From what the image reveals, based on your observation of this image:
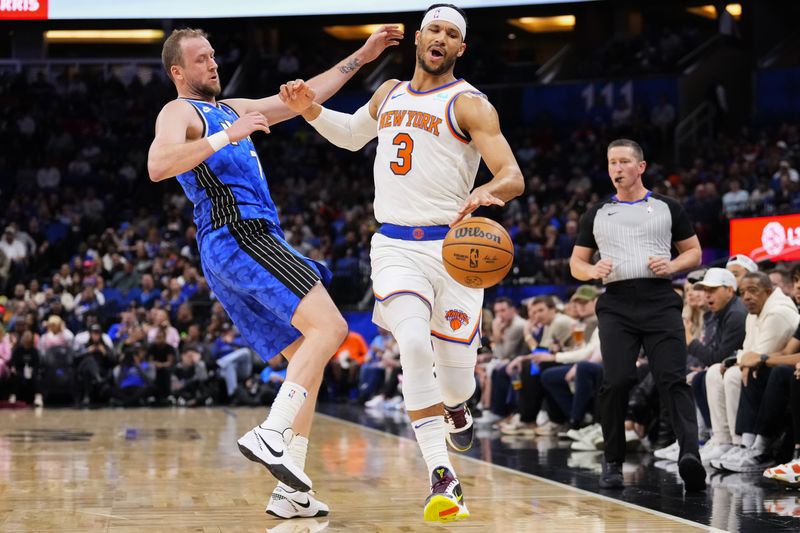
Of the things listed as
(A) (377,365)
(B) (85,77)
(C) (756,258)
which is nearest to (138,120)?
(B) (85,77)

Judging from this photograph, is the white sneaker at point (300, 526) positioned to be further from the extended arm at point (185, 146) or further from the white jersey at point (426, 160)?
the extended arm at point (185, 146)

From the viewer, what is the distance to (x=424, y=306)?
477 cm

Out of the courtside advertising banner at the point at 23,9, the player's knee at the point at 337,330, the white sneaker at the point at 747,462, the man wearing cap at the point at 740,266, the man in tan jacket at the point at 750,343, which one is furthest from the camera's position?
the courtside advertising banner at the point at 23,9

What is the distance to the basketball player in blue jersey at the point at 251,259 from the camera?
4.73 metres

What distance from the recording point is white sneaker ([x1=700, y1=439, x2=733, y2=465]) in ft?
23.8

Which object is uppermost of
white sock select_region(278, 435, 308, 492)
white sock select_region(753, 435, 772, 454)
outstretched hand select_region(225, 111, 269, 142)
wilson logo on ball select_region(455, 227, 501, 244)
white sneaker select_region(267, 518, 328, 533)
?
outstretched hand select_region(225, 111, 269, 142)

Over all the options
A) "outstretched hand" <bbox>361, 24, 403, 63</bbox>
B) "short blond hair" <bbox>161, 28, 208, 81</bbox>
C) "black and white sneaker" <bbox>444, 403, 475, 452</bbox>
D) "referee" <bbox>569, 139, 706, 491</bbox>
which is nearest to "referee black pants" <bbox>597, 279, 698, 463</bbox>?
"referee" <bbox>569, 139, 706, 491</bbox>

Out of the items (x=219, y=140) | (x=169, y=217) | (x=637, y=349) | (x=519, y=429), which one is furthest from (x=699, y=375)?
(x=169, y=217)

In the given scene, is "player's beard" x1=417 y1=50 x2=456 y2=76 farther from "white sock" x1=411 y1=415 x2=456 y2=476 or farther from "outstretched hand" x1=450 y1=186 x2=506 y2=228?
"white sock" x1=411 y1=415 x2=456 y2=476

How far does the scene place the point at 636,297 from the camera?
21.0 feet

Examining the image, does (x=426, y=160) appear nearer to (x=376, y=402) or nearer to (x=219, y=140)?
(x=219, y=140)

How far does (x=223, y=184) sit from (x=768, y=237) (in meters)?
7.29

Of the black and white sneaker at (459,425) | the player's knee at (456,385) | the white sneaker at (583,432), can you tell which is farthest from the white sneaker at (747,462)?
the player's knee at (456,385)

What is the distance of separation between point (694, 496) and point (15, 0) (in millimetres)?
17383
